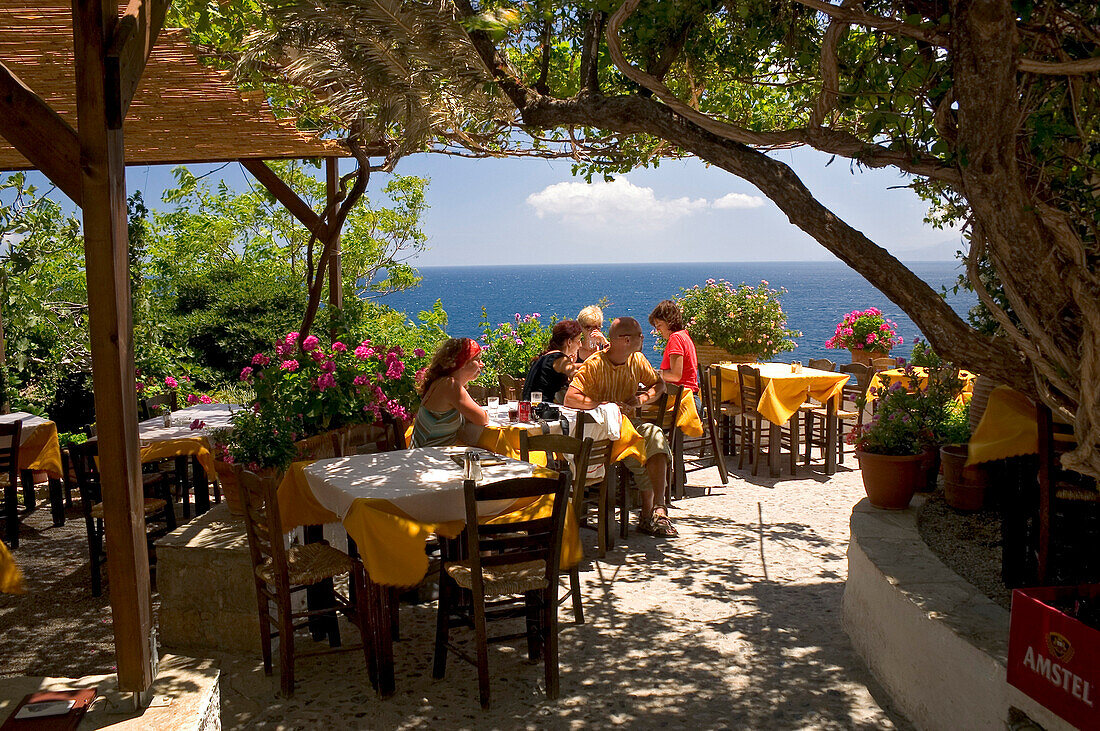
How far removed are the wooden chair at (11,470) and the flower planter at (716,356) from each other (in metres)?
7.05

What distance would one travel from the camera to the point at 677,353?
7141 mm

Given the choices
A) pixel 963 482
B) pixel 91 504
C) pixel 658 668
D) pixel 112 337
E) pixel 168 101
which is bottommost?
pixel 658 668

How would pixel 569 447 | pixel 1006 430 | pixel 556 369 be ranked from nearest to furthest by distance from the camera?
pixel 1006 430
pixel 569 447
pixel 556 369

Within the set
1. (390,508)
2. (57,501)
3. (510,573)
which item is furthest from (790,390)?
(57,501)

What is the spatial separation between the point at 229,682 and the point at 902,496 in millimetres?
3501

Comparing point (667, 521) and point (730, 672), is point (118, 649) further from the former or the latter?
point (667, 521)

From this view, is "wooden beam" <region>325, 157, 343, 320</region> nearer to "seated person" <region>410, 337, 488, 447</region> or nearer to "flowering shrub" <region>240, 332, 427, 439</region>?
"flowering shrub" <region>240, 332, 427, 439</region>

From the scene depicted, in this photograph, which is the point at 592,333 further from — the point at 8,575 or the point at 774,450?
the point at 8,575

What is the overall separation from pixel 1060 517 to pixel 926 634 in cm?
71

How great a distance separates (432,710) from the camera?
361cm

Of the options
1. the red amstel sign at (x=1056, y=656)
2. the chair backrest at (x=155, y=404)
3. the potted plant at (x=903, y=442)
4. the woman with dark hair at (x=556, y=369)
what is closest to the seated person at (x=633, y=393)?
the woman with dark hair at (x=556, y=369)

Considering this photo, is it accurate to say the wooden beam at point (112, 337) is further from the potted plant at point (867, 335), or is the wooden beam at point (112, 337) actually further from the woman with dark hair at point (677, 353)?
the potted plant at point (867, 335)

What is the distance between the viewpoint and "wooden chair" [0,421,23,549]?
5.86 metres

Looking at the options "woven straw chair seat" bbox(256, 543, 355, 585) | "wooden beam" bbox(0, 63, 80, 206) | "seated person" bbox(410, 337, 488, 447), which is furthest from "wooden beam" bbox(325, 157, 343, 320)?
"wooden beam" bbox(0, 63, 80, 206)
